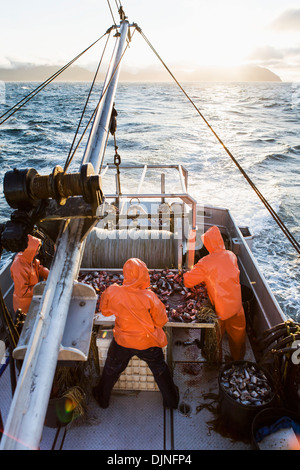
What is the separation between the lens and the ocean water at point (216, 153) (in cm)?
1355

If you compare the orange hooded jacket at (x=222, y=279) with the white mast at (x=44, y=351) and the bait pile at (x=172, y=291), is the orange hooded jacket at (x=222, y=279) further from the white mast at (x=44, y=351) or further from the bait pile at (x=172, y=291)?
the white mast at (x=44, y=351)

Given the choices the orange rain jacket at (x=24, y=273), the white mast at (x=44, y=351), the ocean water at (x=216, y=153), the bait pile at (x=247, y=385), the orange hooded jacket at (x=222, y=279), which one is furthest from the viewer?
the ocean water at (x=216, y=153)

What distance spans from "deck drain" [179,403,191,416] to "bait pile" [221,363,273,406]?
0.68 meters

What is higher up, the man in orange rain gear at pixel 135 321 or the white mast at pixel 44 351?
the white mast at pixel 44 351

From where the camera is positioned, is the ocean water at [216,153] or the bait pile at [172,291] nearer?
the bait pile at [172,291]

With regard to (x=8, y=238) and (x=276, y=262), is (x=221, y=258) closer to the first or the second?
(x=8, y=238)

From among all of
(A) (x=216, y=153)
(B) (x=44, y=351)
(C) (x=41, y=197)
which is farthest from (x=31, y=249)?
(A) (x=216, y=153)

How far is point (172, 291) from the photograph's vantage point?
520 centimetres

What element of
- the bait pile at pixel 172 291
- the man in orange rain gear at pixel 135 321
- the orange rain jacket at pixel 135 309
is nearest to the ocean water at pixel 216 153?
the bait pile at pixel 172 291

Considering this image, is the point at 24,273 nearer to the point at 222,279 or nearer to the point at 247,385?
the point at 222,279

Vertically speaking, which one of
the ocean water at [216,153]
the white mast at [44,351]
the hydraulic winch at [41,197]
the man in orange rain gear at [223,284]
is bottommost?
the ocean water at [216,153]

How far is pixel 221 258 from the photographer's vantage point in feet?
15.1
